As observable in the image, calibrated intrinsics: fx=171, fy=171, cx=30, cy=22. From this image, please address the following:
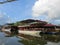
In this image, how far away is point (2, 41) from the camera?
3.75 metres

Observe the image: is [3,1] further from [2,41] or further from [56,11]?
[56,11]

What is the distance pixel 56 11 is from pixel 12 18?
100cm

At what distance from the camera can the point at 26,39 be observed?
3.80m

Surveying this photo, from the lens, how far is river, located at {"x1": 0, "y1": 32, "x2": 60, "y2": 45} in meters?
3.68

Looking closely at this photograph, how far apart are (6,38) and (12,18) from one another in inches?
18.4

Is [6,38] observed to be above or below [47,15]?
below

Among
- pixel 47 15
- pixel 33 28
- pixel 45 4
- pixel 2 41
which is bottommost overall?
pixel 2 41

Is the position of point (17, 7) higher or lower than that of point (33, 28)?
higher

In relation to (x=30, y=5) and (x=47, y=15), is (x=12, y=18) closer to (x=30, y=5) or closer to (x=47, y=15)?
(x=30, y=5)

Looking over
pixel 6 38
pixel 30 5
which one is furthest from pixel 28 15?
pixel 6 38

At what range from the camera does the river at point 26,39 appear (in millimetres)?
3682

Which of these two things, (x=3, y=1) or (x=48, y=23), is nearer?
(x=48, y=23)

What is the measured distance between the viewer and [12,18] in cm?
387

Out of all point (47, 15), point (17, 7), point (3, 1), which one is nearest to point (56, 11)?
point (47, 15)
